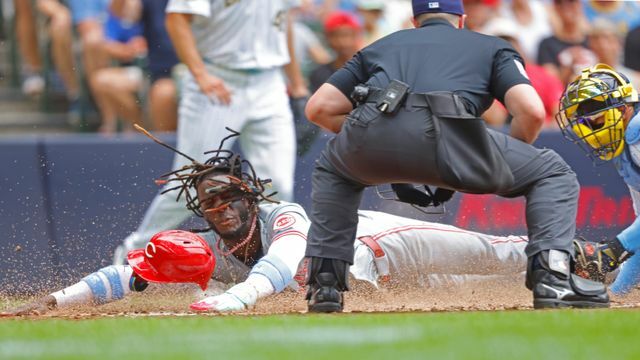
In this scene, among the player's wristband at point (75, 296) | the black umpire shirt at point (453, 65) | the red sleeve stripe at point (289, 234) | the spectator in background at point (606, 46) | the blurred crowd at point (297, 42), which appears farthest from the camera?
the spectator in background at point (606, 46)

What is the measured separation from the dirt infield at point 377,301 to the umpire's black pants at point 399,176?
1.49ft

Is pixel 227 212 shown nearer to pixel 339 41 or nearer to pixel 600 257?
pixel 600 257

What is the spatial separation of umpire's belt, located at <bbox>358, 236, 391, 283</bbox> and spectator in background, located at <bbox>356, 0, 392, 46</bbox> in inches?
187

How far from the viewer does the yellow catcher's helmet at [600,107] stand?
719cm

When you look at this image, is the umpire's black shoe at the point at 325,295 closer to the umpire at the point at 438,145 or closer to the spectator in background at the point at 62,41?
the umpire at the point at 438,145

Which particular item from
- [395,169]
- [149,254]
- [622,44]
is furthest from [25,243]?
[622,44]

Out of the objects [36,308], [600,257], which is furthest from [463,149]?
[36,308]

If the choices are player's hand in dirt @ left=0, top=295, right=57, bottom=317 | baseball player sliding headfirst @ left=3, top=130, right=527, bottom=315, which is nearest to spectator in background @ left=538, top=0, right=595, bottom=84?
baseball player sliding headfirst @ left=3, top=130, right=527, bottom=315

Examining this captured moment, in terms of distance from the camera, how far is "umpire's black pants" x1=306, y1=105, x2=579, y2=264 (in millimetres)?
6219

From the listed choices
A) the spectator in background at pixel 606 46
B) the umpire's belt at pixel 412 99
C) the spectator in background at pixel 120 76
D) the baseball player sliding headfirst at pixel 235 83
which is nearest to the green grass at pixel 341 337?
the umpire's belt at pixel 412 99

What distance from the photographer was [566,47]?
11.9 m

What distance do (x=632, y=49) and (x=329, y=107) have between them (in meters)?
6.07

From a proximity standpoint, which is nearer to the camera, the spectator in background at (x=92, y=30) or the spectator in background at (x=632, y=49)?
the spectator in background at (x=92, y=30)

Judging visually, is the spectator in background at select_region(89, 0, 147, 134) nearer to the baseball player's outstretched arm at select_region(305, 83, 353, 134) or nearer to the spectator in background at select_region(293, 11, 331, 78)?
the spectator in background at select_region(293, 11, 331, 78)
